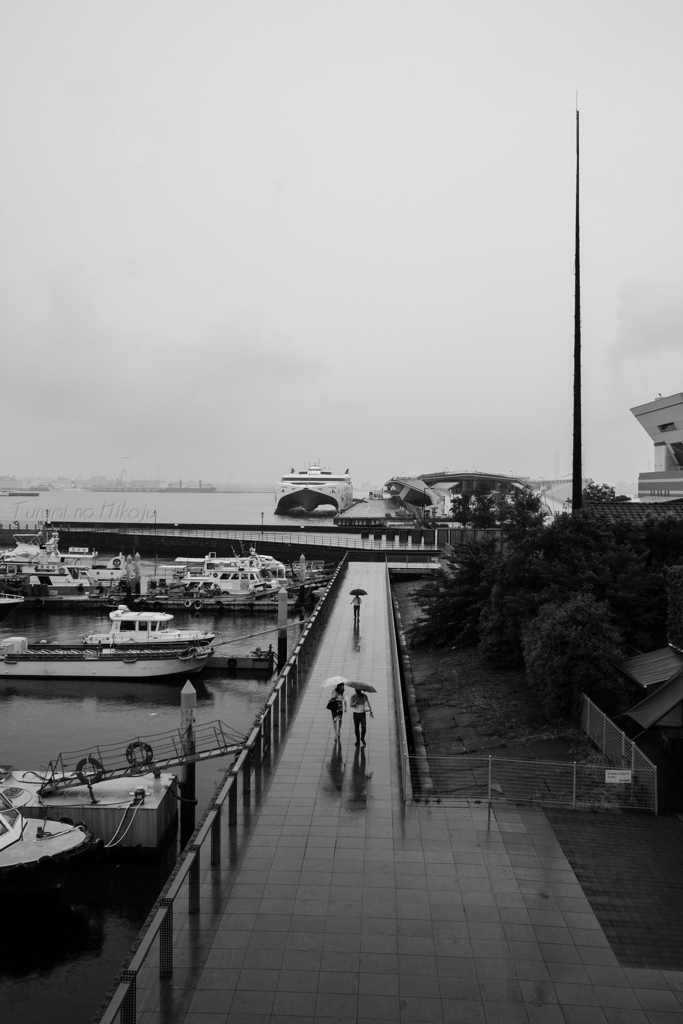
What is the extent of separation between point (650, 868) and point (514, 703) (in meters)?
8.12

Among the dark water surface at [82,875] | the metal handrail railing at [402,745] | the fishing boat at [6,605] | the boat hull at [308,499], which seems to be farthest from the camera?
the boat hull at [308,499]

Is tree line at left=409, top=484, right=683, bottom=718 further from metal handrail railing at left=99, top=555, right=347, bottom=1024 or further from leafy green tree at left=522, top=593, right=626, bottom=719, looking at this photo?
metal handrail railing at left=99, top=555, right=347, bottom=1024

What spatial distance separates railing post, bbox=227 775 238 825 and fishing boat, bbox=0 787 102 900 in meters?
4.18

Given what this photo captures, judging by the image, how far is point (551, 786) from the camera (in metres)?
11.0

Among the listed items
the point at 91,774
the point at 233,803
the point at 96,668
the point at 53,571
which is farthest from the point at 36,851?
the point at 53,571

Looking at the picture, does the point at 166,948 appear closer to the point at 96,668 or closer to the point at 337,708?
the point at 337,708

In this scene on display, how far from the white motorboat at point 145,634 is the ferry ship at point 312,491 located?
8425cm

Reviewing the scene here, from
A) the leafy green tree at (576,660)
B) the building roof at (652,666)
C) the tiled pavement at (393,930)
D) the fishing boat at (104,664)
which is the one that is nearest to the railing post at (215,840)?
the tiled pavement at (393,930)

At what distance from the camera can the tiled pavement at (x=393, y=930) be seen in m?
6.12

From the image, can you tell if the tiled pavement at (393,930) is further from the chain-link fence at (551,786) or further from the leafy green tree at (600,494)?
the leafy green tree at (600,494)

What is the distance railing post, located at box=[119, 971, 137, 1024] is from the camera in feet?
19.0

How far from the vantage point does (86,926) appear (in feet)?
39.0

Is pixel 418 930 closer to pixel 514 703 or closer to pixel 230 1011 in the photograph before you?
pixel 230 1011

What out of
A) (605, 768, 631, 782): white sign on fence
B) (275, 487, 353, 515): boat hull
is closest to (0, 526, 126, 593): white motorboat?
(605, 768, 631, 782): white sign on fence
